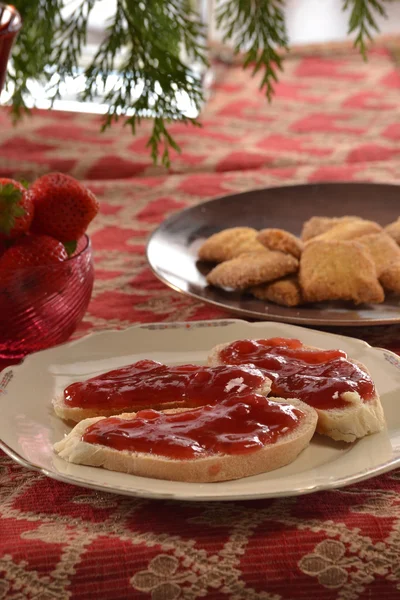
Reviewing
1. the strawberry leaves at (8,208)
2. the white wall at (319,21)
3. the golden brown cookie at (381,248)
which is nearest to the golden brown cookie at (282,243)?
the golden brown cookie at (381,248)

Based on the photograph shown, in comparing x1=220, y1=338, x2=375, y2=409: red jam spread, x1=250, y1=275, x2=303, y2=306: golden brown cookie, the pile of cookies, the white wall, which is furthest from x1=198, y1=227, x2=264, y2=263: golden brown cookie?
the white wall

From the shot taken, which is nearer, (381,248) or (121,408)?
(121,408)

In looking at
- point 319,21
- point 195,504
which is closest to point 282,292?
point 195,504

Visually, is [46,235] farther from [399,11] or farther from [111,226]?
[399,11]

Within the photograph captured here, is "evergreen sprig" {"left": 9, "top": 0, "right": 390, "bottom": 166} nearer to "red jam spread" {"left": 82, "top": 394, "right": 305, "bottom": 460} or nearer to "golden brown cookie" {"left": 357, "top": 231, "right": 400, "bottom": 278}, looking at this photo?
"golden brown cookie" {"left": 357, "top": 231, "right": 400, "bottom": 278}

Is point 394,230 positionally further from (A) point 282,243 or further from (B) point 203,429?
(B) point 203,429

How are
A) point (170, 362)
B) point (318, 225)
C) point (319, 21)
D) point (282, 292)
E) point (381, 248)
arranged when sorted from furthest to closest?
point (319, 21)
point (318, 225)
point (381, 248)
point (282, 292)
point (170, 362)
